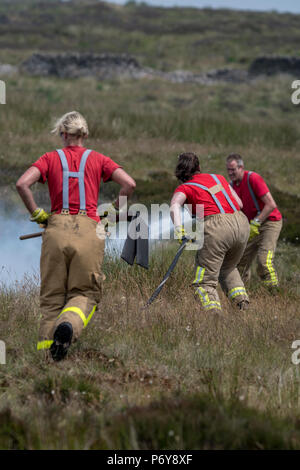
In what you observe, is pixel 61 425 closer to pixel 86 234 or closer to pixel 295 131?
pixel 86 234

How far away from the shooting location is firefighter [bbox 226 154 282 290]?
23.6ft

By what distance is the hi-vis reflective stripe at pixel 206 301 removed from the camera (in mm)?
5652

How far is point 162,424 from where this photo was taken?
3.15 m

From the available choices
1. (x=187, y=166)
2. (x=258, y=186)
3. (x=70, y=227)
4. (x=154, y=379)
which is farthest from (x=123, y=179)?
(x=258, y=186)

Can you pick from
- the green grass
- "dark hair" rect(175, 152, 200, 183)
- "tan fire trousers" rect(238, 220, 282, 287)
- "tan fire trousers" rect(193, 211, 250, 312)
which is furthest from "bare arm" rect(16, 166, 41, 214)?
"tan fire trousers" rect(238, 220, 282, 287)

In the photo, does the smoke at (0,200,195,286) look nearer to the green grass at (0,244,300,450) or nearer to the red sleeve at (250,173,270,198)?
the green grass at (0,244,300,450)

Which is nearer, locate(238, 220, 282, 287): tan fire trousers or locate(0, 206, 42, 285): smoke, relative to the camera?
locate(0, 206, 42, 285): smoke

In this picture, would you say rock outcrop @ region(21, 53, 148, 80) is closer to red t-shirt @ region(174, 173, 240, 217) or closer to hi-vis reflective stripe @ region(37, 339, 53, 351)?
red t-shirt @ region(174, 173, 240, 217)

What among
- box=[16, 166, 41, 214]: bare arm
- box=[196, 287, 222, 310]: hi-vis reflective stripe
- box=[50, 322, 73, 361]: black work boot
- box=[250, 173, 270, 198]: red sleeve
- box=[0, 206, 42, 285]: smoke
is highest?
box=[250, 173, 270, 198]: red sleeve

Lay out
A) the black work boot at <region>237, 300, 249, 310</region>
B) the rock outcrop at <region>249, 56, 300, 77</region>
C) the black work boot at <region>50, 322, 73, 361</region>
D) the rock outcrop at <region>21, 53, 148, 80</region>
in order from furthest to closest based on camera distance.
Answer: the rock outcrop at <region>249, 56, 300, 77</region>, the rock outcrop at <region>21, 53, 148, 80</region>, the black work boot at <region>237, 300, 249, 310</region>, the black work boot at <region>50, 322, 73, 361</region>

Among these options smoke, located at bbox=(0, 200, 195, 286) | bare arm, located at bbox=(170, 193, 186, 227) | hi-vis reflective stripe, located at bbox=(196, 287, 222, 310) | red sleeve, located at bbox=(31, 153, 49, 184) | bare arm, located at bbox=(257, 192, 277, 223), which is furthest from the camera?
smoke, located at bbox=(0, 200, 195, 286)

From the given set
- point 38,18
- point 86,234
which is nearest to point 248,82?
point 38,18

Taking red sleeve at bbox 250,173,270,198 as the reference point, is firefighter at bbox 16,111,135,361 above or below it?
below

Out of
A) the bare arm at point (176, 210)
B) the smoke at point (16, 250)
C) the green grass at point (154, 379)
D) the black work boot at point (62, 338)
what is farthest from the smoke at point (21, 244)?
the black work boot at point (62, 338)
